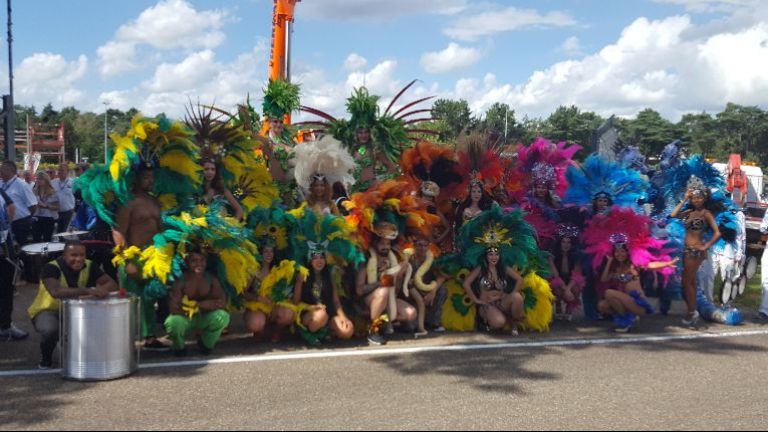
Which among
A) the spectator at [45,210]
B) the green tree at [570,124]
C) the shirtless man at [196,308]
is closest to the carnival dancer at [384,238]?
the shirtless man at [196,308]

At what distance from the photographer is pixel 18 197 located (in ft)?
30.4

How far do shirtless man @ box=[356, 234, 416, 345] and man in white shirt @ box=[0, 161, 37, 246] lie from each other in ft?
17.4

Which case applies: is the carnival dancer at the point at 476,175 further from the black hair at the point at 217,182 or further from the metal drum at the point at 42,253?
the metal drum at the point at 42,253

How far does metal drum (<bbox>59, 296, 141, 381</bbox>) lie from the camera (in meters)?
5.11

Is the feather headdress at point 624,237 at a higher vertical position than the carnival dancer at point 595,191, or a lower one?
lower

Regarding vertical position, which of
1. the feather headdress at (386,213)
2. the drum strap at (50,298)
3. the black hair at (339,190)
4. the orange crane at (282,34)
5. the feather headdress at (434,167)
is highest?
the orange crane at (282,34)

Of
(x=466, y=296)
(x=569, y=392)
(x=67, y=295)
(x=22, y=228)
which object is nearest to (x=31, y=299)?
(x=22, y=228)

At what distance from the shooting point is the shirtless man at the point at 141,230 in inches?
233

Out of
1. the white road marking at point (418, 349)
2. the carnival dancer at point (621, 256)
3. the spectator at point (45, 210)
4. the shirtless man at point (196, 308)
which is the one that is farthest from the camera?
the spectator at point (45, 210)

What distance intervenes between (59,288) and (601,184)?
5.56m

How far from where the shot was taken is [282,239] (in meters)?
6.56

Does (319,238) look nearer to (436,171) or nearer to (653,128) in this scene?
(436,171)

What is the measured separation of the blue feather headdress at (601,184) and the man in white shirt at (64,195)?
7.72 m

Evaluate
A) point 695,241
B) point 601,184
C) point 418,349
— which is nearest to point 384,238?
point 418,349
